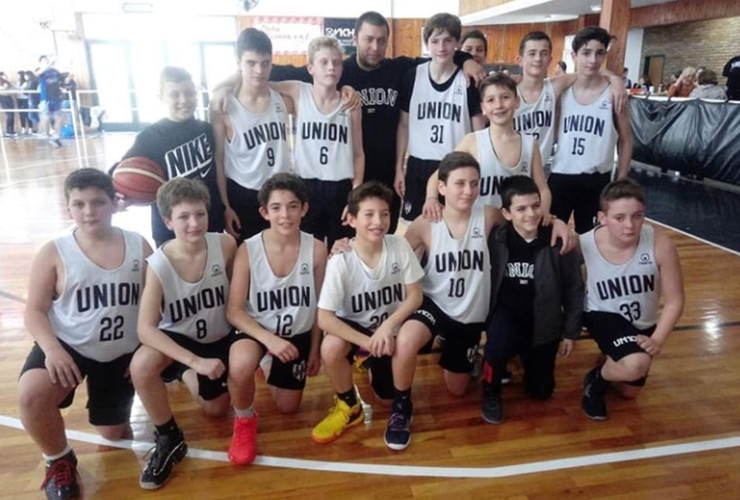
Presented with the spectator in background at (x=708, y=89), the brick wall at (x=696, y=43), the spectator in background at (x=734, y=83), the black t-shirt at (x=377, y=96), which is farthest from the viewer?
the brick wall at (x=696, y=43)

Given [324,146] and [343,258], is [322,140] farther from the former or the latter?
[343,258]

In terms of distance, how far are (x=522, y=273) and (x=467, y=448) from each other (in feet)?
2.69

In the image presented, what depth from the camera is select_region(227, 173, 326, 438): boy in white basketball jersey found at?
2371 millimetres

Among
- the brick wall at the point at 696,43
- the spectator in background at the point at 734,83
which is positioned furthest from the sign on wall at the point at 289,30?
the spectator in background at the point at 734,83

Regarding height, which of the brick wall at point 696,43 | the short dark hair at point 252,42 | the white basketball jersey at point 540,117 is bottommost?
the white basketball jersey at point 540,117

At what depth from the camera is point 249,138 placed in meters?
2.95

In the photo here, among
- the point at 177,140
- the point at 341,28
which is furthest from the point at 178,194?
the point at 341,28

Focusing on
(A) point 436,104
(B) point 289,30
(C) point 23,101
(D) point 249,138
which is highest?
(B) point 289,30

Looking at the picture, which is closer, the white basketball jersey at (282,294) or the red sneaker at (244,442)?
the red sneaker at (244,442)

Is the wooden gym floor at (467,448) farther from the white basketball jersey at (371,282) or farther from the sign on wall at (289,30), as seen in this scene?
the sign on wall at (289,30)

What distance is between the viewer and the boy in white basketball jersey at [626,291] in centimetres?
249

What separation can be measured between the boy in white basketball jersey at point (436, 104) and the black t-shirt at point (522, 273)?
0.82 m

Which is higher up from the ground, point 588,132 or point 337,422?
point 588,132

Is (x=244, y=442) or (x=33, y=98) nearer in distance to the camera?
(x=244, y=442)
